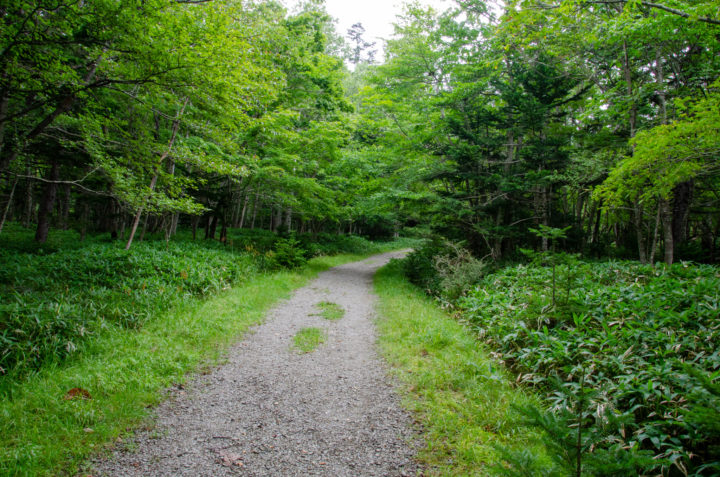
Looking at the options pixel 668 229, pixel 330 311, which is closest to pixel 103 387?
pixel 330 311

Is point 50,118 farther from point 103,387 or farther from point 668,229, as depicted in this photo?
point 668,229

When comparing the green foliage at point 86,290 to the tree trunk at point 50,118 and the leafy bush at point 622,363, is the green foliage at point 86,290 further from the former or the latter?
the leafy bush at point 622,363

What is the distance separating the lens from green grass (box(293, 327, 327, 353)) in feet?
17.1

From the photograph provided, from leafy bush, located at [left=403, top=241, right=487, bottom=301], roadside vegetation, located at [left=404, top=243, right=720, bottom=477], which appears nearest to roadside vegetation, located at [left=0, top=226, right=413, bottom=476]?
roadside vegetation, located at [left=404, top=243, right=720, bottom=477]

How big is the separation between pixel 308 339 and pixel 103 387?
9.51 feet

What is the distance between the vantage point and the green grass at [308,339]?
5.20 metres

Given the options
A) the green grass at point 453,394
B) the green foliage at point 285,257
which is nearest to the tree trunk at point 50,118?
the green foliage at point 285,257

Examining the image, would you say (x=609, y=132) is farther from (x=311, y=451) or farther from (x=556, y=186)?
(x=311, y=451)

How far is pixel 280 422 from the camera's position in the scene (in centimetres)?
324

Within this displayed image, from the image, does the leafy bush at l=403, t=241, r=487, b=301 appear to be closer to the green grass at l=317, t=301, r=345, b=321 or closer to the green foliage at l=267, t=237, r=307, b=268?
the green grass at l=317, t=301, r=345, b=321

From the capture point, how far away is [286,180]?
11.8 meters

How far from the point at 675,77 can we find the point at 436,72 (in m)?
7.44

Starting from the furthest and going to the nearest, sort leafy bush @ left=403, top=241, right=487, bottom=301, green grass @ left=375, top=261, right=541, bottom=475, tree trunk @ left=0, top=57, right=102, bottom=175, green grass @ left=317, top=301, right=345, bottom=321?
leafy bush @ left=403, top=241, right=487, bottom=301 → green grass @ left=317, top=301, right=345, bottom=321 → tree trunk @ left=0, top=57, right=102, bottom=175 → green grass @ left=375, top=261, right=541, bottom=475

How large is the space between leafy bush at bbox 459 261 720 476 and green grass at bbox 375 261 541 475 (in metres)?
0.44
